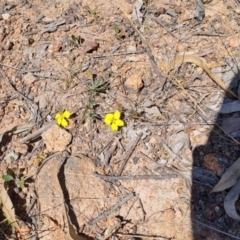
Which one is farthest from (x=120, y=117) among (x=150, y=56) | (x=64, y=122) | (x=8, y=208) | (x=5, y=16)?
(x=5, y=16)

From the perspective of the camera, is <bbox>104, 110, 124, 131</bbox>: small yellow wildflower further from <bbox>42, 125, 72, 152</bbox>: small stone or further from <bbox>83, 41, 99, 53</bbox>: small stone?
<bbox>83, 41, 99, 53</bbox>: small stone

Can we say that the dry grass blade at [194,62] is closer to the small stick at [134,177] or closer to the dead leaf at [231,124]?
the dead leaf at [231,124]

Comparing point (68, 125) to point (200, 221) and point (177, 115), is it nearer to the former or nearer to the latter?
point (177, 115)

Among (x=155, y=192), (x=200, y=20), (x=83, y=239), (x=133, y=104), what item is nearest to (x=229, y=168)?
(x=155, y=192)

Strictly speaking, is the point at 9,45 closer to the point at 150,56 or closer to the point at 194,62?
the point at 150,56

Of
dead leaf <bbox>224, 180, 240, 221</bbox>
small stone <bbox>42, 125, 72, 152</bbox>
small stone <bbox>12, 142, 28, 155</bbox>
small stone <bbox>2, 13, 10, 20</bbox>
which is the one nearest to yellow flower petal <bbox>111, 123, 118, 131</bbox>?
small stone <bbox>42, 125, 72, 152</bbox>
